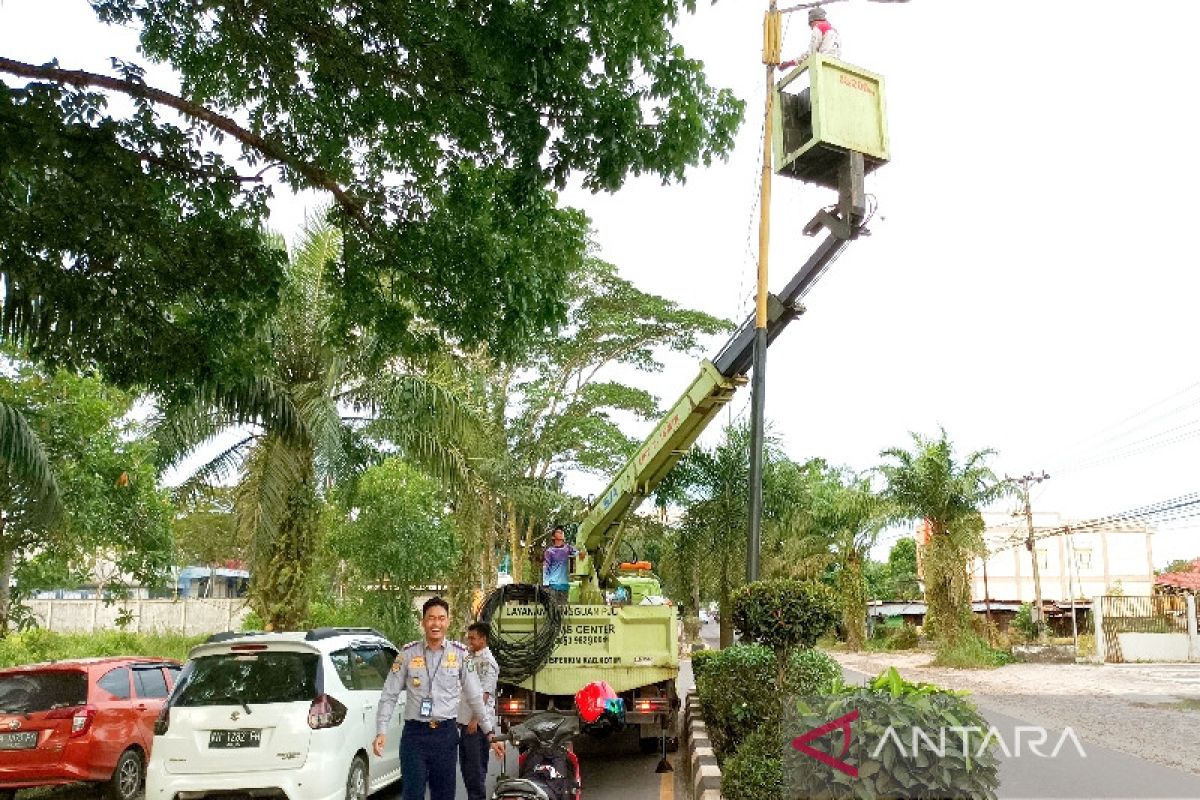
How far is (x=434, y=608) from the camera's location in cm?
663

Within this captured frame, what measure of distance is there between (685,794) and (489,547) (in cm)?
2111

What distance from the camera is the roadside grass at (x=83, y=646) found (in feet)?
49.6

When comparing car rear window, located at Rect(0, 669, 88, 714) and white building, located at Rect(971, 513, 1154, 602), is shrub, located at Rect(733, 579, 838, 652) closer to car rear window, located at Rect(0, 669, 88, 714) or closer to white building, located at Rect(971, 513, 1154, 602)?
car rear window, located at Rect(0, 669, 88, 714)

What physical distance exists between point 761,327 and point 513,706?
493 centimetres

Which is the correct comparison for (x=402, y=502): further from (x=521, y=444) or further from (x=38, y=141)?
(x=38, y=141)

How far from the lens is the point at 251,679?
25.0ft

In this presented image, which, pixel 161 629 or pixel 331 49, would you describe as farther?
pixel 161 629

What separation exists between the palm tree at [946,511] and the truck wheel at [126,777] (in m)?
23.6

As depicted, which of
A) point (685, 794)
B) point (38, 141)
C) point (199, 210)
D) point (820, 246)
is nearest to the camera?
point (38, 141)

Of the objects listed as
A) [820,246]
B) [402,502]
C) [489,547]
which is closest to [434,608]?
[820,246]

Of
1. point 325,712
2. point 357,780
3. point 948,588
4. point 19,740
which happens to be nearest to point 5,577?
point 19,740

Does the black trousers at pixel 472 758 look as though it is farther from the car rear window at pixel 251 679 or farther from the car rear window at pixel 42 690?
the car rear window at pixel 42 690

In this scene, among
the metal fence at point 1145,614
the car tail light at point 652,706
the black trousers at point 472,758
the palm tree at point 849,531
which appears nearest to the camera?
the black trousers at point 472,758

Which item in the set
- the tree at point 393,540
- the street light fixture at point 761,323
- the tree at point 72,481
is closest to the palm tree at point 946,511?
the tree at point 393,540
